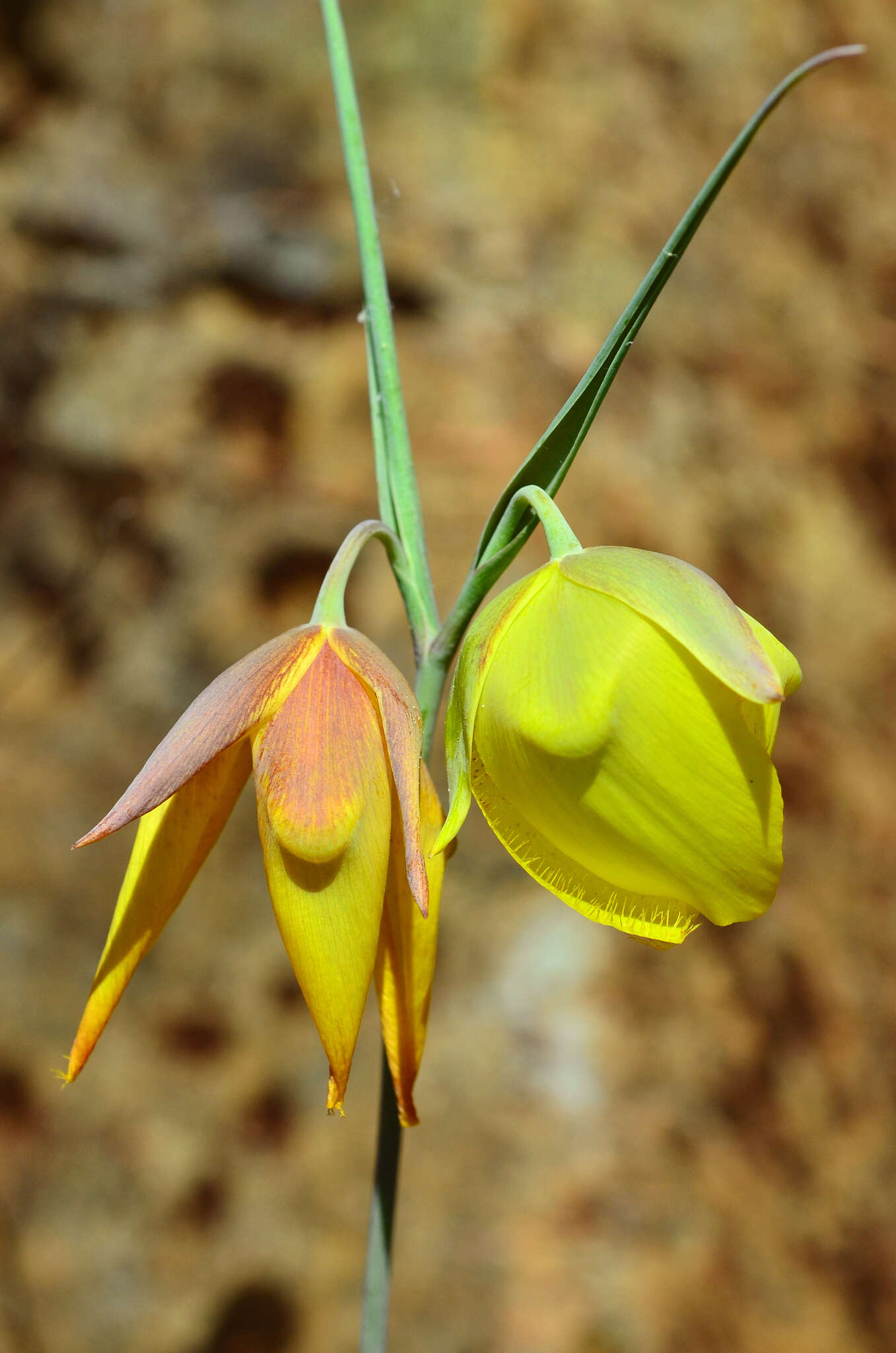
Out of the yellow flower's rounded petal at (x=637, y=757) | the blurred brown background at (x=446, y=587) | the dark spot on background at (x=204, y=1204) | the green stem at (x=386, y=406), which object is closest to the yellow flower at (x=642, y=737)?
the yellow flower's rounded petal at (x=637, y=757)

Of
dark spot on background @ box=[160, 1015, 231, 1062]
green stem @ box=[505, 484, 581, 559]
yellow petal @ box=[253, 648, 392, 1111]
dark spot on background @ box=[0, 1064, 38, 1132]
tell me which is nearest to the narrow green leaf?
green stem @ box=[505, 484, 581, 559]

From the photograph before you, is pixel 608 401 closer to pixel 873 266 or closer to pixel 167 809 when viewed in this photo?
pixel 873 266

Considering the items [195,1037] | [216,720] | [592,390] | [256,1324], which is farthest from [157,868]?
[256,1324]

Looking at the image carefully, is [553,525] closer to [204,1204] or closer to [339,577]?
[339,577]

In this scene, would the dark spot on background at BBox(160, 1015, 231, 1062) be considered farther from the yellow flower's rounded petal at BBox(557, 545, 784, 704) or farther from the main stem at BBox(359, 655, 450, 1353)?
the yellow flower's rounded petal at BBox(557, 545, 784, 704)

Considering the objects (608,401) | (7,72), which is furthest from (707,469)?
(7,72)
